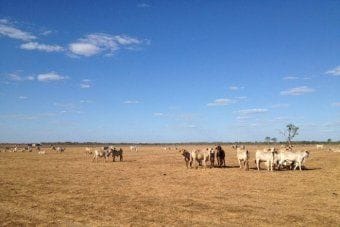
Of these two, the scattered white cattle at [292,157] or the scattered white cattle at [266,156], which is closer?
the scattered white cattle at [266,156]

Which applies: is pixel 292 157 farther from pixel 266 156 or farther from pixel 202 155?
pixel 202 155

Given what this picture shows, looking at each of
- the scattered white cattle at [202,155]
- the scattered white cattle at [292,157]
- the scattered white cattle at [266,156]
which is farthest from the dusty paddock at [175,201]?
the scattered white cattle at [202,155]

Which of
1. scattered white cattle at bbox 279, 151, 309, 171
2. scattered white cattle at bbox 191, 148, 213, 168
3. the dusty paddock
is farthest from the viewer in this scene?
scattered white cattle at bbox 191, 148, 213, 168

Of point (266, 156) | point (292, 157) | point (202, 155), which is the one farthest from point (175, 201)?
point (202, 155)

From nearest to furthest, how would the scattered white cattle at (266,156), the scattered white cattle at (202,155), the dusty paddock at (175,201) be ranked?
the dusty paddock at (175,201), the scattered white cattle at (266,156), the scattered white cattle at (202,155)

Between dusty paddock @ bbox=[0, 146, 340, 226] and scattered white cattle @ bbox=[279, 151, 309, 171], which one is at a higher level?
scattered white cattle @ bbox=[279, 151, 309, 171]

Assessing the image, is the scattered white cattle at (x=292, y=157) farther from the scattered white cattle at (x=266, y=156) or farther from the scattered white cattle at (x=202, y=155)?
the scattered white cattle at (x=202, y=155)

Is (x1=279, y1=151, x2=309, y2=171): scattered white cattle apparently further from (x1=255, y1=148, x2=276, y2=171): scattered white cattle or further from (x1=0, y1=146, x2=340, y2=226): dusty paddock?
(x1=0, y1=146, x2=340, y2=226): dusty paddock

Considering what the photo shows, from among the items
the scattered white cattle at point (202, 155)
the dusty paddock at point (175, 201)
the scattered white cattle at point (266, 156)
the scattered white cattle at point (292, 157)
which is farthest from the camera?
the scattered white cattle at point (202, 155)

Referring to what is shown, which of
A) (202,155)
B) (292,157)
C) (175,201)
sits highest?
(202,155)

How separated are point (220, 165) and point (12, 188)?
17.7 meters

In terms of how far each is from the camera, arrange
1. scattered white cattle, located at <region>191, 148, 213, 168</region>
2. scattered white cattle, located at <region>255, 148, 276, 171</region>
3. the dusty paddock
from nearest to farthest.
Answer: the dusty paddock
scattered white cattle, located at <region>255, 148, 276, 171</region>
scattered white cattle, located at <region>191, 148, 213, 168</region>

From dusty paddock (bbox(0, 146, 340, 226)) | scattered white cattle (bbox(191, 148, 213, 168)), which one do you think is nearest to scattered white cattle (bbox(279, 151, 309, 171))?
dusty paddock (bbox(0, 146, 340, 226))

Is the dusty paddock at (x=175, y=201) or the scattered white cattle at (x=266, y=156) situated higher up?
the scattered white cattle at (x=266, y=156)
